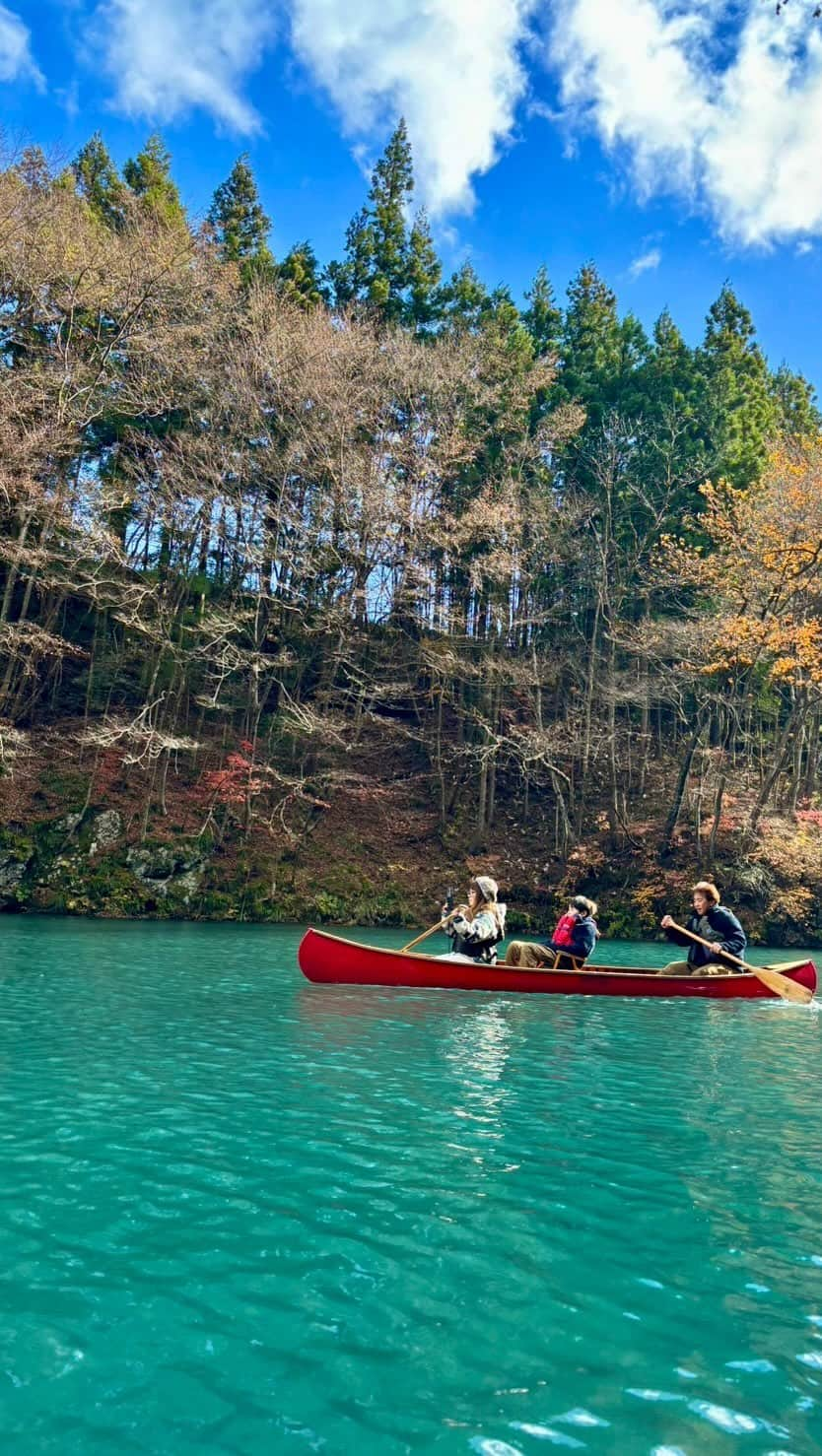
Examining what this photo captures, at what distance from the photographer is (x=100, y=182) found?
36.1 metres

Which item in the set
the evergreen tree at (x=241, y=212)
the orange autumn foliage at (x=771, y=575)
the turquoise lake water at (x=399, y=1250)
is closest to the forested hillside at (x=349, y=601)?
the orange autumn foliage at (x=771, y=575)

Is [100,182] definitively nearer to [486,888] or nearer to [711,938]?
[486,888]

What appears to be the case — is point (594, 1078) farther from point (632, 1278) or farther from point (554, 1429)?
point (554, 1429)

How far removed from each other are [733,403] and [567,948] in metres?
27.2

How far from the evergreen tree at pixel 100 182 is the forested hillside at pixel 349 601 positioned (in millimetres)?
425

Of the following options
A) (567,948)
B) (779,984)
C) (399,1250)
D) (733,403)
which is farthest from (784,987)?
(733,403)

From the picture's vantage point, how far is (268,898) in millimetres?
25672

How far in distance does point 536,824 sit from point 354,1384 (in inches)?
1110

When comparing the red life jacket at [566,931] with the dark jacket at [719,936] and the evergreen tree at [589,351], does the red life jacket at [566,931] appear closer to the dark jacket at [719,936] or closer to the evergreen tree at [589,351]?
the dark jacket at [719,936]

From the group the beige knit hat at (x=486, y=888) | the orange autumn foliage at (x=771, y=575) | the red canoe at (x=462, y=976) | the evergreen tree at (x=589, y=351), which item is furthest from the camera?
the evergreen tree at (x=589, y=351)

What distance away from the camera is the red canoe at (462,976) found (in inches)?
546

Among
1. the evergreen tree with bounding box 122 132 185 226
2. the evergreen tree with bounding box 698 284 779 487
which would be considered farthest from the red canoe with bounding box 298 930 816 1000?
the evergreen tree with bounding box 122 132 185 226

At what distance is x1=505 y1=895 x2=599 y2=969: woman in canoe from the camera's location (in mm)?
14664

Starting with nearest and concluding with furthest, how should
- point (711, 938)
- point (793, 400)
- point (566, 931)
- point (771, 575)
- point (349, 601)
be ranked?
point (566, 931)
point (711, 938)
point (771, 575)
point (349, 601)
point (793, 400)
